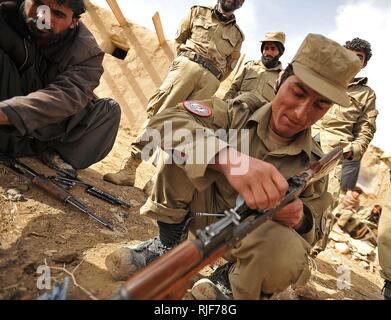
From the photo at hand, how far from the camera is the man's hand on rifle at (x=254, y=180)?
1309mm

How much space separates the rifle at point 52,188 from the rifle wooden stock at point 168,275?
1.37m

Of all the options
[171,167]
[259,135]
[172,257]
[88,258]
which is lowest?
[88,258]

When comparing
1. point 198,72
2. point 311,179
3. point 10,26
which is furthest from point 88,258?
point 198,72

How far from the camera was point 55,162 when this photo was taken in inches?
115

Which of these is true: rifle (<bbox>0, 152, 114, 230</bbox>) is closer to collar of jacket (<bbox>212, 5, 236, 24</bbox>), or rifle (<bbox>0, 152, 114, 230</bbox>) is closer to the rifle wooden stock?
the rifle wooden stock

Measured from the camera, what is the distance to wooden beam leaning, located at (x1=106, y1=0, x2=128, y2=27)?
5.85 metres

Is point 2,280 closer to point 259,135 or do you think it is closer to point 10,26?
point 259,135

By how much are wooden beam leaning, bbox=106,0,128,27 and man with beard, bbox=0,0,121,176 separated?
373 cm

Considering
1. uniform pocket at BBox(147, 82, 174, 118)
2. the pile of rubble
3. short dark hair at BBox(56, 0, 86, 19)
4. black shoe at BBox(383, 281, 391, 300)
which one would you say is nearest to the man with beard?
short dark hair at BBox(56, 0, 86, 19)

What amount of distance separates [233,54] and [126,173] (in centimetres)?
236

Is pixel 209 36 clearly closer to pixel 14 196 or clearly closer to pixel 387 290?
pixel 14 196

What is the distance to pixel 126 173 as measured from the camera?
131 inches

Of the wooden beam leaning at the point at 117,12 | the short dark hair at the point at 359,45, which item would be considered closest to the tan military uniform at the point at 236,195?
the short dark hair at the point at 359,45

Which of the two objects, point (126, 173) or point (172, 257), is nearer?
point (172, 257)
